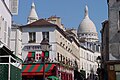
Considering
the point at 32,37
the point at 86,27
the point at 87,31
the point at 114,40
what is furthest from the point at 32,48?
the point at 86,27

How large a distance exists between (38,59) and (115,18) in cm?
1646

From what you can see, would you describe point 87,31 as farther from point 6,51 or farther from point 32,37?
point 6,51

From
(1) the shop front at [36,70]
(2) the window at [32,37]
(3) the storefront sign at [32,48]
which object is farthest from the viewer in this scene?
(2) the window at [32,37]

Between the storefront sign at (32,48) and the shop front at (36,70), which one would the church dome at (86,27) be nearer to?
the storefront sign at (32,48)

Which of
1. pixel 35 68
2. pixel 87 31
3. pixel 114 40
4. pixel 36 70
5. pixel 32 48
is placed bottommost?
pixel 36 70

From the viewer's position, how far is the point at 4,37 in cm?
1529

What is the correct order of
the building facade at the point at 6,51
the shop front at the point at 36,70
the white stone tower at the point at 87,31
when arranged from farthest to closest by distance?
the white stone tower at the point at 87,31 → the shop front at the point at 36,70 → the building facade at the point at 6,51

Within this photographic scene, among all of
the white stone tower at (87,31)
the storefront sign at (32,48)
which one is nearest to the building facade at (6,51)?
the storefront sign at (32,48)

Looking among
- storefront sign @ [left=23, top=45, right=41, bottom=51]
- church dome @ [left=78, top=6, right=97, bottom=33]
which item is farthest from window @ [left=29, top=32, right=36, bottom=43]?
church dome @ [left=78, top=6, right=97, bottom=33]

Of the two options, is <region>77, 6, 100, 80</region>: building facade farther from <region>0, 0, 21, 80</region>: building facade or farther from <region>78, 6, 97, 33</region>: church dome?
<region>0, 0, 21, 80</region>: building facade

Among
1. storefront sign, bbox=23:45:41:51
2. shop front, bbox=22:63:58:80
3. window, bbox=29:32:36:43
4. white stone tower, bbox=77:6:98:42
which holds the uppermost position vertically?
white stone tower, bbox=77:6:98:42

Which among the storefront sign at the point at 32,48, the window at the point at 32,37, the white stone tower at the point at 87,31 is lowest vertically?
the storefront sign at the point at 32,48

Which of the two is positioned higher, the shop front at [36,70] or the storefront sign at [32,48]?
the storefront sign at [32,48]

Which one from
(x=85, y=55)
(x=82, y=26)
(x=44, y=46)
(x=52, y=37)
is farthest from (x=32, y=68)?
(x=82, y=26)
